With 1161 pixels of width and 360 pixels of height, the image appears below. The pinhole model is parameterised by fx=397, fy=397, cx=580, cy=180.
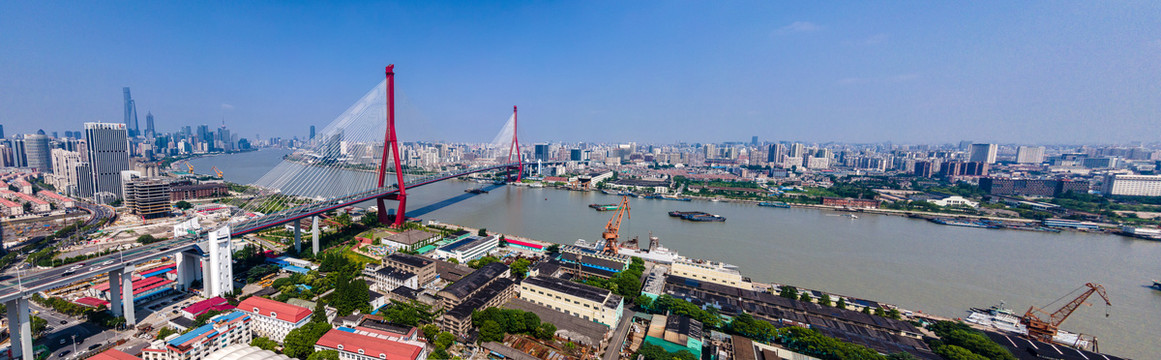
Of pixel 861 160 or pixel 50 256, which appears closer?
pixel 50 256

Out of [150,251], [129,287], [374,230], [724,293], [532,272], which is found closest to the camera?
[129,287]

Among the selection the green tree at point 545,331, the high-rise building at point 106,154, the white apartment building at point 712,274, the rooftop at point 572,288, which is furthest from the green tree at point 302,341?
the high-rise building at point 106,154

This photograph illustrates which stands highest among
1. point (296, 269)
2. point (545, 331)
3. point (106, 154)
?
point (106, 154)

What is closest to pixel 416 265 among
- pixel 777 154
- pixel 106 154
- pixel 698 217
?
pixel 698 217

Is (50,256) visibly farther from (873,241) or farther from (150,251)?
(873,241)

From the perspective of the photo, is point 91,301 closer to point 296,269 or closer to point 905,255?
point 296,269

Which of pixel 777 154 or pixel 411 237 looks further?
pixel 777 154

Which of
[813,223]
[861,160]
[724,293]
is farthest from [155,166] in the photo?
[861,160]
